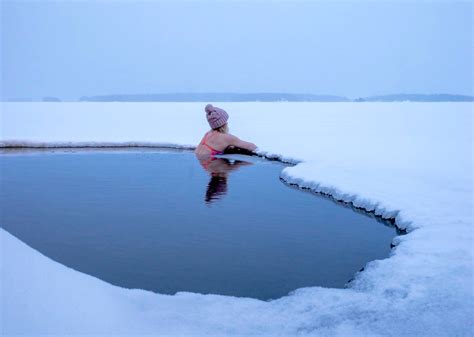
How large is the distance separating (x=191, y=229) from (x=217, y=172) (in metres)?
5.51

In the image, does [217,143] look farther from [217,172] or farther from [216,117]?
[217,172]

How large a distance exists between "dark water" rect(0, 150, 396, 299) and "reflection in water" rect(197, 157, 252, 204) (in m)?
0.05

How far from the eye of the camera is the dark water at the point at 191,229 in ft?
18.8

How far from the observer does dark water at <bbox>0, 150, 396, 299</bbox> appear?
5.72 meters

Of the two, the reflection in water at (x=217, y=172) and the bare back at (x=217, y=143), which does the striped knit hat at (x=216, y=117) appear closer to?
the bare back at (x=217, y=143)

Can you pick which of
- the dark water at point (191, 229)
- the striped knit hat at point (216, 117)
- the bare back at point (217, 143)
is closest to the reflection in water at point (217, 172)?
the dark water at point (191, 229)

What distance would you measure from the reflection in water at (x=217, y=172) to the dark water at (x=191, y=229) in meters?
0.05

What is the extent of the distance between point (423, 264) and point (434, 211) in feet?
8.13

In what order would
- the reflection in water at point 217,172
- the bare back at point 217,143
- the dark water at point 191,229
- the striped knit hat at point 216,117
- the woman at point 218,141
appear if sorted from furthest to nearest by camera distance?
the bare back at point 217,143 → the woman at point 218,141 → the striped knit hat at point 216,117 → the reflection in water at point 217,172 → the dark water at point 191,229

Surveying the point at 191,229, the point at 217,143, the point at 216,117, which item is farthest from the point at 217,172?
the point at 191,229

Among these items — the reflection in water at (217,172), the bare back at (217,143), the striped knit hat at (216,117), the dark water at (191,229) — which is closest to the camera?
the dark water at (191,229)

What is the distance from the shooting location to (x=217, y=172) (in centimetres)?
1305

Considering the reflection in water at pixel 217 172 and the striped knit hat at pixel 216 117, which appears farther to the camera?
the striped knit hat at pixel 216 117

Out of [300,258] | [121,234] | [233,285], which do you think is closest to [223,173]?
[121,234]
